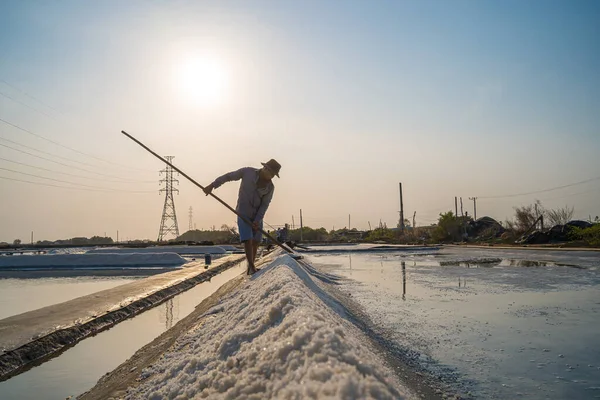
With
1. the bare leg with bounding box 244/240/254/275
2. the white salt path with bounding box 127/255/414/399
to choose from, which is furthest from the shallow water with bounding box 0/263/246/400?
the bare leg with bounding box 244/240/254/275

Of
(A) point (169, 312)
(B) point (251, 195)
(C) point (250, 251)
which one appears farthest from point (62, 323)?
(B) point (251, 195)

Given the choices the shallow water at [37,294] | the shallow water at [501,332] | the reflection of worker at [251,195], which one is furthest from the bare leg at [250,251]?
the shallow water at [37,294]

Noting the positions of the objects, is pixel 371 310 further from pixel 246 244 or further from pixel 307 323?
pixel 307 323

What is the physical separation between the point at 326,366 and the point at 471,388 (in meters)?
1.03

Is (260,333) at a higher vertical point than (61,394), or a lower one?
higher

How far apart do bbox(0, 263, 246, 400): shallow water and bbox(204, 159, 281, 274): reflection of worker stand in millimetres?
1238

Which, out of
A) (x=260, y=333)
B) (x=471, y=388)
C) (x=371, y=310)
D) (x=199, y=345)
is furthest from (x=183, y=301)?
(x=471, y=388)

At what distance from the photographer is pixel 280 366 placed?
61.7 inches

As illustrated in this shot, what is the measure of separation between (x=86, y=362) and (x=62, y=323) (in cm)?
87

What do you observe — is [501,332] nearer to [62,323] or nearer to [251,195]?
[251,195]

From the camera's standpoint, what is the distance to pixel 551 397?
77.8 inches

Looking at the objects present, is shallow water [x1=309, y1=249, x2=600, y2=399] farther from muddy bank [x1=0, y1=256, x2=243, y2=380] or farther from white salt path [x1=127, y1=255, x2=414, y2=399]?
muddy bank [x1=0, y1=256, x2=243, y2=380]

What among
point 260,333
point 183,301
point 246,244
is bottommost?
point 183,301

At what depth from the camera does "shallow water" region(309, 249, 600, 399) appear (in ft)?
7.16
